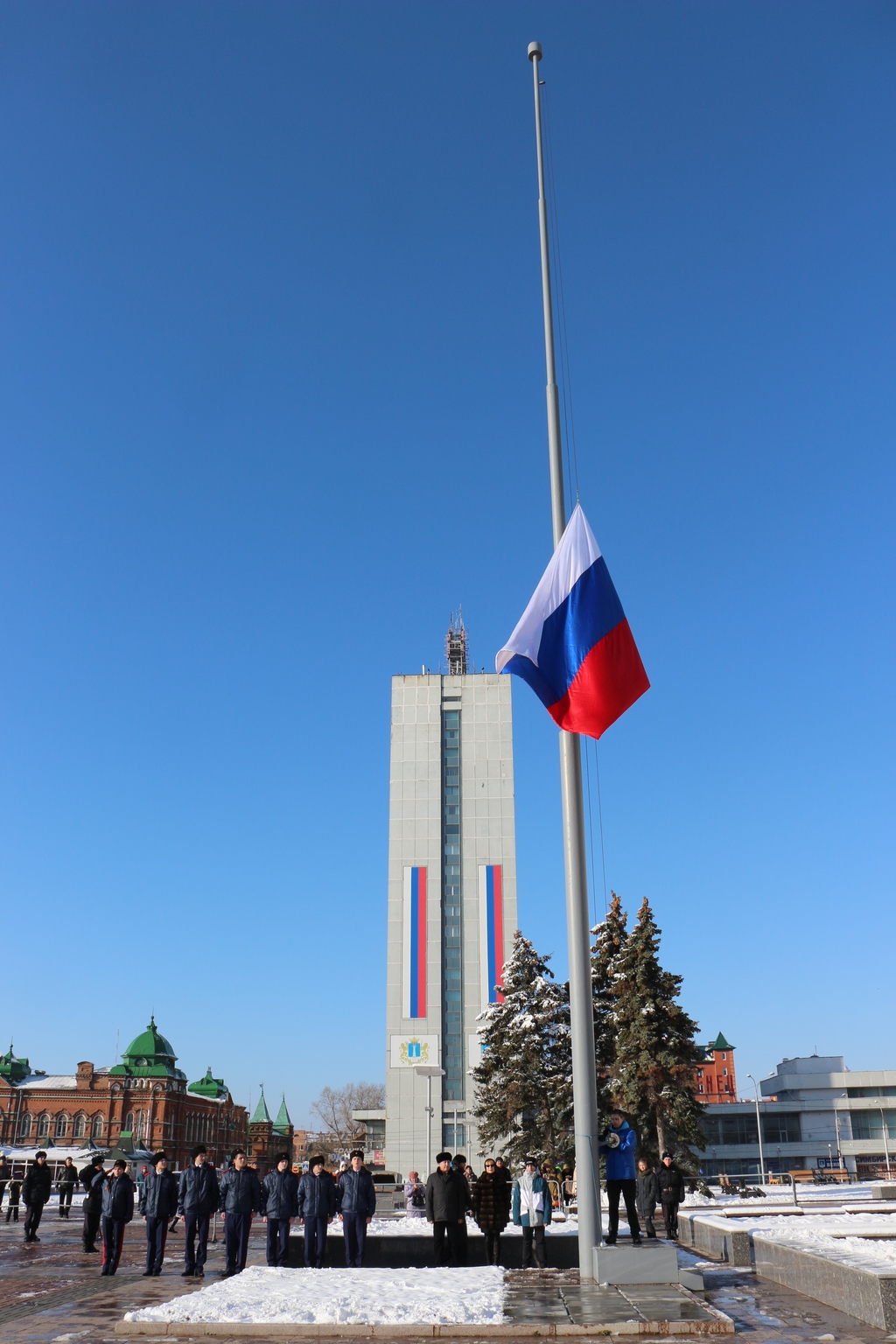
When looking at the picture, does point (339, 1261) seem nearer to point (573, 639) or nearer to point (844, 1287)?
point (844, 1287)

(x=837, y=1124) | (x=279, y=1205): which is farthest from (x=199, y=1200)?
(x=837, y=1124)

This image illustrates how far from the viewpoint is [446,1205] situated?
14586 mm

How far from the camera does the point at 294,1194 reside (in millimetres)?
15266

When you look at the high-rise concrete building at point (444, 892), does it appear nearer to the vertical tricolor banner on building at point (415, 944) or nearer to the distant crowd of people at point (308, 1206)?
the vertical tricolor banner on building at point (415, 944)

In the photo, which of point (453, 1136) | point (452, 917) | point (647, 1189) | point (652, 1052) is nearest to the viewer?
point (647, 1189)

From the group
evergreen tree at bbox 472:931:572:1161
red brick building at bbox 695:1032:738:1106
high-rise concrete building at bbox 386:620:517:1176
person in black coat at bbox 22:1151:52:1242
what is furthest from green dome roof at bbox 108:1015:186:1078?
person in black coat at bbox 22:1151:52:1242

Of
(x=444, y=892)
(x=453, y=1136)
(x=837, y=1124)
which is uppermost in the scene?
(x=444, y=892)

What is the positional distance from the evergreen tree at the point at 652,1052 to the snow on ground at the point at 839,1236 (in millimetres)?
15146

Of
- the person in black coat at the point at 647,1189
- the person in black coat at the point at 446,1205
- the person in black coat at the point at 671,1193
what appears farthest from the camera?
the person in black coat at the point at 671,1193

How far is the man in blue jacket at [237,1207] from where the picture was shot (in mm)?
14445

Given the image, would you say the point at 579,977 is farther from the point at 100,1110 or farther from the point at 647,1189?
the point at 100,1110

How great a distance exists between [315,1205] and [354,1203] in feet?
1.86

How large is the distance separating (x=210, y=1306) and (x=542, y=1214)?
628 cm

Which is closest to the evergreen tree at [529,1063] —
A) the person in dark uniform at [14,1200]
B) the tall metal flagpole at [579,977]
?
the person in dark uniform at [14,1200]
